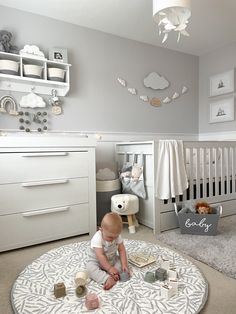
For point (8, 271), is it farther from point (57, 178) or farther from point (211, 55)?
point (211, 55)

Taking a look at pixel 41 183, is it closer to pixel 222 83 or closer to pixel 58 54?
pixel 58 54

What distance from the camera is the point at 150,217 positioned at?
214 cm

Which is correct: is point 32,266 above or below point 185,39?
below

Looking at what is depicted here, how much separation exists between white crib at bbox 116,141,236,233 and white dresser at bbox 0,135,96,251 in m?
0.49

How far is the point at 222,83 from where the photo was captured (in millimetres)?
3107

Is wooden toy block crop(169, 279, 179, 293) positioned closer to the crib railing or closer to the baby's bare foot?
the baby's bare foot

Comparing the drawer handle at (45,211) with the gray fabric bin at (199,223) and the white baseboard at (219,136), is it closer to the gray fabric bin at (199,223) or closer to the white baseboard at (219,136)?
the gray fabric bin at (199,223)

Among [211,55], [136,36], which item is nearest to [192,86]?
[211,55]

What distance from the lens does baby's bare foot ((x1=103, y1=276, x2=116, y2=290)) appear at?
122 cm

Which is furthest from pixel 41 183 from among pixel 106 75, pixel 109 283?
pixel 106 75

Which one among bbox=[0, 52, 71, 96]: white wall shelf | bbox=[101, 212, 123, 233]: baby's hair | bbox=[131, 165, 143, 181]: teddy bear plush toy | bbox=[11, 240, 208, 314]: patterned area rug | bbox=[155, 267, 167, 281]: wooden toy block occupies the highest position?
bbox=[0, 52, 71, 96]: white wall shelf

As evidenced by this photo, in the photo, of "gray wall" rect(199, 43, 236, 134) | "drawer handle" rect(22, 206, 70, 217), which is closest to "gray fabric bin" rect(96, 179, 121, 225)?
"drawer handle" rect(22, 206, 70, 217)

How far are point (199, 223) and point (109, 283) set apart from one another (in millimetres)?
1003

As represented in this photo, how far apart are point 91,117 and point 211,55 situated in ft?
6.26
